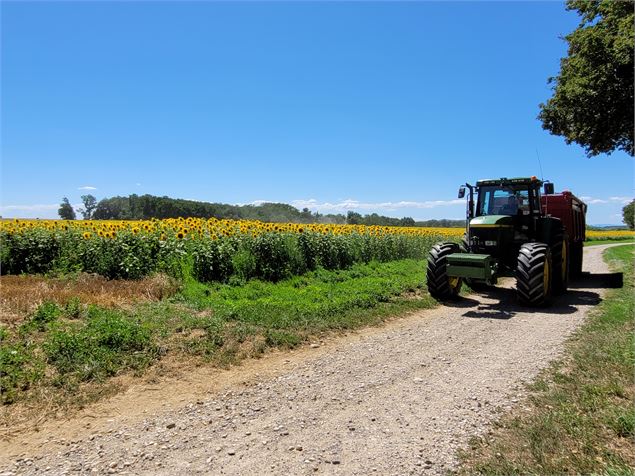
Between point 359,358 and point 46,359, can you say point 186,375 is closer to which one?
point 46,359

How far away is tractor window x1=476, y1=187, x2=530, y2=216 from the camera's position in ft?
35.2

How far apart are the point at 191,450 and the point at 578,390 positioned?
13.1ft

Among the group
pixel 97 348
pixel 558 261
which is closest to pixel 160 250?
pixel 97 348

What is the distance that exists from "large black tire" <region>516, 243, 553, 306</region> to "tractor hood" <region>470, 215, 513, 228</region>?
1015 millimetres

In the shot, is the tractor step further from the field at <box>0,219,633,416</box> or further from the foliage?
the foliage

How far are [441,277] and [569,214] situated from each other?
7347 millimetres

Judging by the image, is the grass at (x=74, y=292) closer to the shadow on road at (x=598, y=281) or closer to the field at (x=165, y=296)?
the field at (x=165, y=296)

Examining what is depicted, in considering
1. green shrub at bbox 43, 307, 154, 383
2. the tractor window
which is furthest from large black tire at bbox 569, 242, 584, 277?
green shrub at bbox 43, 307, 154, 383

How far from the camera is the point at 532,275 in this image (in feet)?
29.7

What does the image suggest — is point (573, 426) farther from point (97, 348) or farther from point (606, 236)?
point (606, 236)

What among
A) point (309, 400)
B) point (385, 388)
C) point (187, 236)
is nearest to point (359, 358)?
point (385, 388)

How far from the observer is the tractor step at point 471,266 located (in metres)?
9.10

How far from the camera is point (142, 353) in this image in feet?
17.8

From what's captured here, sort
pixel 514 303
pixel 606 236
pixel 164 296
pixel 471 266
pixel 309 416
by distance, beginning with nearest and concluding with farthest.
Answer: pixel 309 416
pixel 164 296
pixel 471 266
pixel 514 303
pixel 606 236
